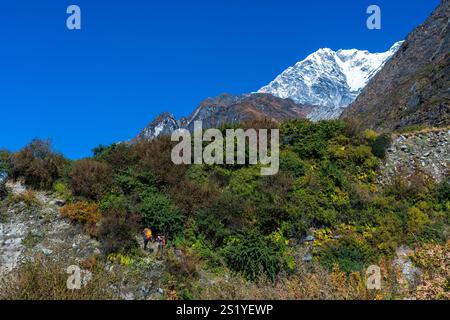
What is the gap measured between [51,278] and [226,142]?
11.2m

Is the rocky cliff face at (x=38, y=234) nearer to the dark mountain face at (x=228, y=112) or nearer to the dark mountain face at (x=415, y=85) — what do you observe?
the dark mountain face at (x=415, y=85)

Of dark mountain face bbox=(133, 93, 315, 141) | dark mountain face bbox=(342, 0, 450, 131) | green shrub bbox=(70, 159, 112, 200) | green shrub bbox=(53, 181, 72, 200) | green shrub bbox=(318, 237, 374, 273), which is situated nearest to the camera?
green shrub bbox=(318, 237, 374, 273)

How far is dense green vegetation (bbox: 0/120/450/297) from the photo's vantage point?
37.3ft

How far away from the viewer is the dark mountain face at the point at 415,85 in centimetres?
3294

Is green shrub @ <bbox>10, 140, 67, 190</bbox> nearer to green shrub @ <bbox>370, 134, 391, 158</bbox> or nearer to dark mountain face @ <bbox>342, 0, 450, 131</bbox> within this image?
green shrub @ <bbox>370, 134, 391, 158</bbox>

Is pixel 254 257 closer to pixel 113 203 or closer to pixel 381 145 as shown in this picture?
pixel 113 203

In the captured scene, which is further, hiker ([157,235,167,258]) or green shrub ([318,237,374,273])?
hiker ([157,235,167,258])

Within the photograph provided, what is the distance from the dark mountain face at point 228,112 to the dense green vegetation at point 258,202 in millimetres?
56963

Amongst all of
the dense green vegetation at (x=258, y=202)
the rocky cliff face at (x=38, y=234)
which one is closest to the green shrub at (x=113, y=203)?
the dense green vegetation at (x=258, y=202)

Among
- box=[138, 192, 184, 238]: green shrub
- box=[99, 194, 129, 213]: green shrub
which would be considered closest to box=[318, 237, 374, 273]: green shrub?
box=[138, 192, 184, 238]: green shrub

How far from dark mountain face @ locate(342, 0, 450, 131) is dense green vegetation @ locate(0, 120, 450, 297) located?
4.39 metres

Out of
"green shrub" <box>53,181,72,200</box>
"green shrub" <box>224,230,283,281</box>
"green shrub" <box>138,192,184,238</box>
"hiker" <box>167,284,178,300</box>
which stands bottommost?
"hiker" <box>167,284,178,300</box>

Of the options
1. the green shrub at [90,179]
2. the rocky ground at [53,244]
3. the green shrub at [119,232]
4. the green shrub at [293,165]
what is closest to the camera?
the rocky ground at [53,244]
